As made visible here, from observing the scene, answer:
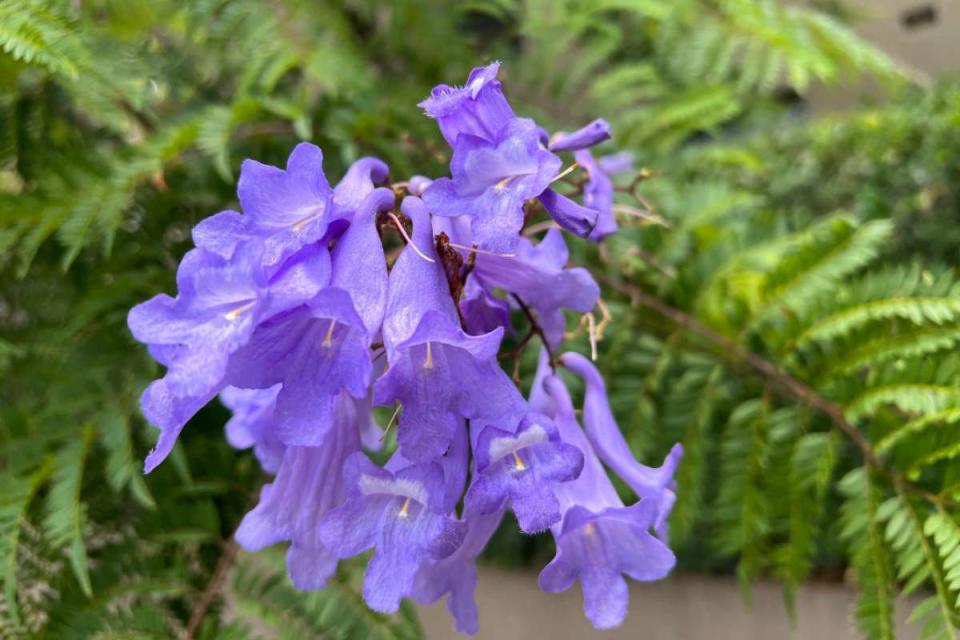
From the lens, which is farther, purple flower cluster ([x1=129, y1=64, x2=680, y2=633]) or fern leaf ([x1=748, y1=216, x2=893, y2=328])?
fern leaf ([x1=748, y1=216, x2=893, y2=328])

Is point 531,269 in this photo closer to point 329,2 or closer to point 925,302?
point 925,302

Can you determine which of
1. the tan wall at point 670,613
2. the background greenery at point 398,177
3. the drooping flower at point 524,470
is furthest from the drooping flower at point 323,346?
the tan wall at point 670,613

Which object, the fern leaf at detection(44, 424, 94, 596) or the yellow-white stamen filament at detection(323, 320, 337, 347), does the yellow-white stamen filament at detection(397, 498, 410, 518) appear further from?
the fern leaf at detection(44, 424, 94, 596)

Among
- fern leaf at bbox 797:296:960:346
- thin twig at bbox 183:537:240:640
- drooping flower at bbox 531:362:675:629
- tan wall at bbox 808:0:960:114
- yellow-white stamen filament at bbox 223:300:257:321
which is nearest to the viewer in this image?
yellow-white stamen filament at bbox 223:300:257:321

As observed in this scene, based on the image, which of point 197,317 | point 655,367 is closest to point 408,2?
point 655,367

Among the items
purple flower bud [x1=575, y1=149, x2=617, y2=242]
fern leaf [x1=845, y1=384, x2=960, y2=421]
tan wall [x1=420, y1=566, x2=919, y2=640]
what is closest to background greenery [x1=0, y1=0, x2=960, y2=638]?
fern leaf [x1=845, y1=384, x2=960, y2=421]

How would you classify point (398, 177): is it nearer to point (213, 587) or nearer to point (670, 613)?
point (213, 587)
